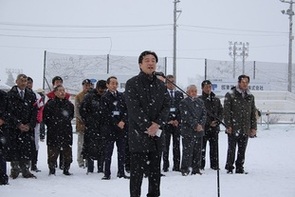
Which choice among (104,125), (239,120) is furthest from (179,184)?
(239,120)

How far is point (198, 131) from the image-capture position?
8398mm

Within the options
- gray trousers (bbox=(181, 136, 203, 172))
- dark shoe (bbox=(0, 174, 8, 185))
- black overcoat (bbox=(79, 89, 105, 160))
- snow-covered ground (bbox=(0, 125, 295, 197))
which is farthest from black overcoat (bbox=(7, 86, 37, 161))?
gray trousers (bbox=(181, 136, 203, 172))

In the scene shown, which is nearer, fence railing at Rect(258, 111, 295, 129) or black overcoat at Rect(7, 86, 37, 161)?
black overcoat at Rect(7, 86, 37, 161)

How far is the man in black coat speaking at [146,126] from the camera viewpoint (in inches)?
195

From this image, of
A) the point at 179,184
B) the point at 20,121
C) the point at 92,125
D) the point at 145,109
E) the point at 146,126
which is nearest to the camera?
the point at 146,126

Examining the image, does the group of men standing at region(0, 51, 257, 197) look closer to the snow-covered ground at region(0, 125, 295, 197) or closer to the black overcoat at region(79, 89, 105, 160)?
the black overcoat at region(79, 89, 105, 160)

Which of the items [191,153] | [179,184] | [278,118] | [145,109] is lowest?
[179,184]

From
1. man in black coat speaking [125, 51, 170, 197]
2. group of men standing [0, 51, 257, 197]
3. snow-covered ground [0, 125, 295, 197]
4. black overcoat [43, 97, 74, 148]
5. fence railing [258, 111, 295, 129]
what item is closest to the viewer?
man in black coat speaking [125, 51, 170, 197]

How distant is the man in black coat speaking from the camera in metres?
4.96

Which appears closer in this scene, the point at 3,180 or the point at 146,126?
the point at 146,126

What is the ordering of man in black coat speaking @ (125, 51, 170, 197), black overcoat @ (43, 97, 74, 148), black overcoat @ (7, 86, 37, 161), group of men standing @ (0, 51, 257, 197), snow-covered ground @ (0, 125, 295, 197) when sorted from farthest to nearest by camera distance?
black overcoat @ (43, 97, 74, 148) → group of men standing @ (0, 51, 257, 197) → black overcoat @ (7, 86, 37, 161) → snow-covered ground @ (0, 125, 295, 197) → man in black coat speaking @ (125, 51, 170, 197)

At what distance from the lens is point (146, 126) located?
4.95 metres

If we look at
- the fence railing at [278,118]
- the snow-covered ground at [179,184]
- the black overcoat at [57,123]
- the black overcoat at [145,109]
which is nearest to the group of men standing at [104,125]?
the black overcoat at [57,123]

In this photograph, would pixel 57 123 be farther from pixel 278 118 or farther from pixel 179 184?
pixel 278 118
